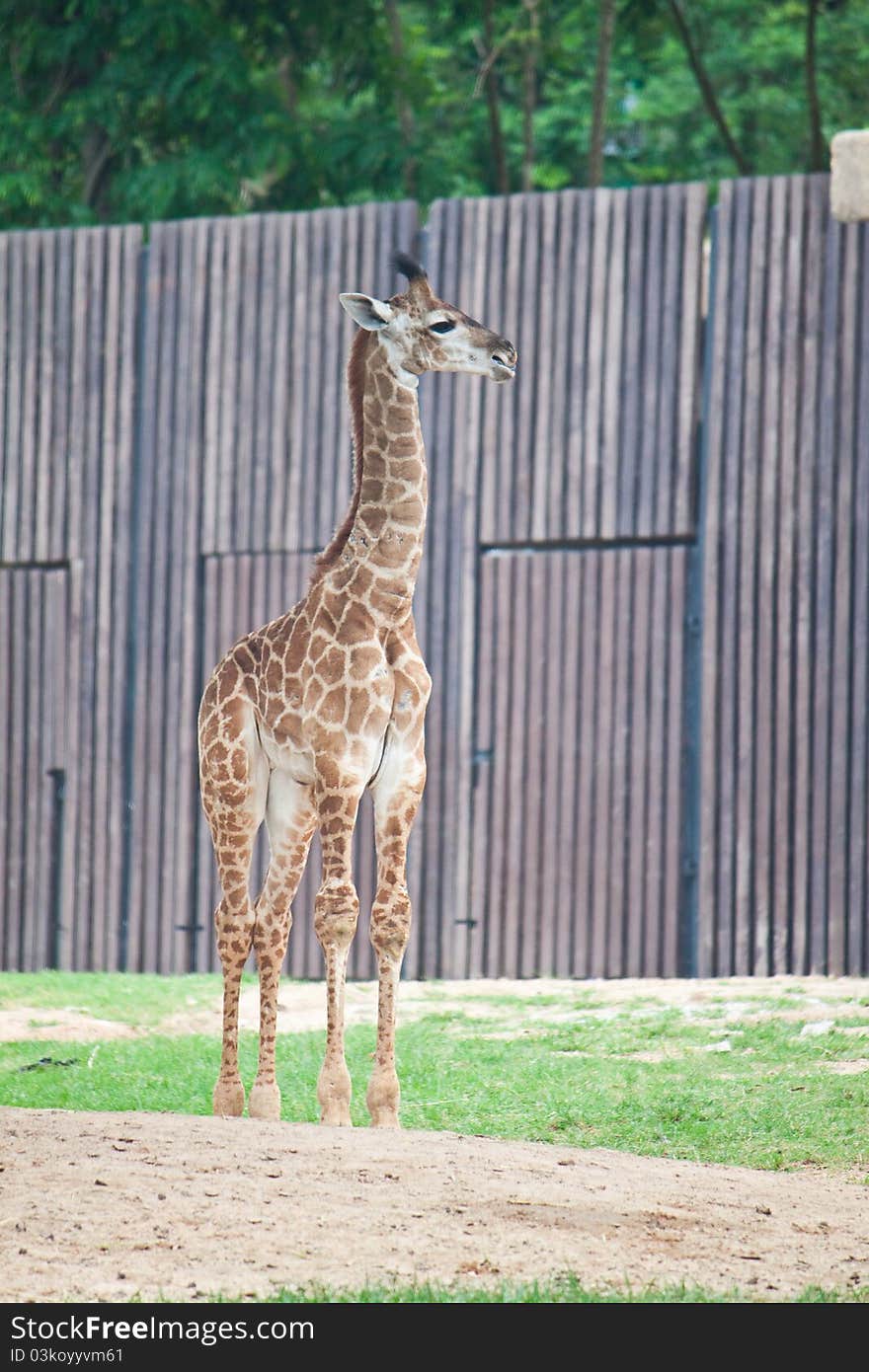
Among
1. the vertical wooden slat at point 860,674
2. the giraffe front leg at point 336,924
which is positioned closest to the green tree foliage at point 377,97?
the vertical wooden slat at point 860,674

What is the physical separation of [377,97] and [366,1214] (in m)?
13.3

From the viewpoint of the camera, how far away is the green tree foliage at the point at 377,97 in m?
15.9

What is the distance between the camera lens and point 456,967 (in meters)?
12.5

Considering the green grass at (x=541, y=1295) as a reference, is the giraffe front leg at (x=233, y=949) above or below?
above

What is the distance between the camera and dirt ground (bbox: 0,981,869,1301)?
504 cm

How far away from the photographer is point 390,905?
6.81 meters

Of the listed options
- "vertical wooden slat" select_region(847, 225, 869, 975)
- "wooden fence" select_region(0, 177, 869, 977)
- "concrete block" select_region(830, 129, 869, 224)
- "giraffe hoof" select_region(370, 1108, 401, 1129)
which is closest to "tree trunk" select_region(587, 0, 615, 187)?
"wooden fence" select_region(0, 177, 869, 977)

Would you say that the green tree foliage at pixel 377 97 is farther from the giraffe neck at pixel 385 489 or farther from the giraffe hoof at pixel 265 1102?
the giraffe hoof at pixel 265 1102

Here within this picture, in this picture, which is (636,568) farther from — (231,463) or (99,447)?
(99,447)

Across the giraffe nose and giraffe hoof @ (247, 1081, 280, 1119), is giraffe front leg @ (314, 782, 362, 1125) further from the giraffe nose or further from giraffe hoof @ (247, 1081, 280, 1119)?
the giraffe nose

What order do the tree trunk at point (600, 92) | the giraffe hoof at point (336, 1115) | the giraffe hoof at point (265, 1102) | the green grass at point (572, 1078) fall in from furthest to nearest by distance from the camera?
the tree trunk at point (600, 92)
the green grass at point (572, 1078)
the giraffe hoof at point (265, 1102)
the giraffe hoof at point (336, 1115)

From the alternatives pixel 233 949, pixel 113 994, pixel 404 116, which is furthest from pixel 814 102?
pixel 233 949
